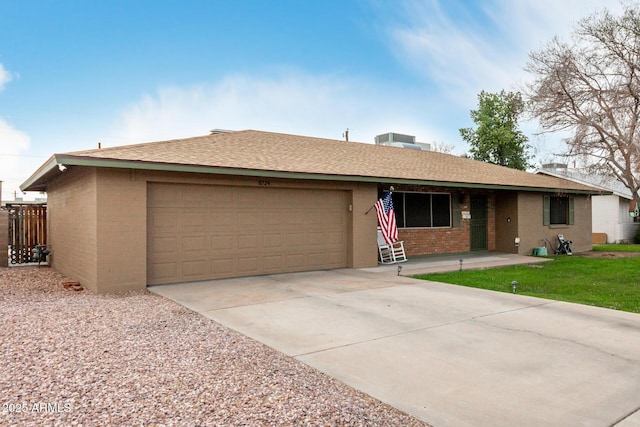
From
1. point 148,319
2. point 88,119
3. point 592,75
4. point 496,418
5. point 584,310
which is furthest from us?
point 88,119

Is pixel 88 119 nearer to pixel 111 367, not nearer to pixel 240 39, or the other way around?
pixel 240 39

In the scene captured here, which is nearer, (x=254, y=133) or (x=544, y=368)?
(x=544, y=368)

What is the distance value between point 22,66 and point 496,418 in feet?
81.9

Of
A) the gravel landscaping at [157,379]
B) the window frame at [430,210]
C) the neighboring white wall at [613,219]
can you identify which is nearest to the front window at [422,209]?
the window frame at [430,210]

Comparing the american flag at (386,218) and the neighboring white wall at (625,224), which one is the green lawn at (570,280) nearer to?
the american flag at (386,218)

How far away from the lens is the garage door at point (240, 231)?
9.05 meters

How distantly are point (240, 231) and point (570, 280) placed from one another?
783 cm

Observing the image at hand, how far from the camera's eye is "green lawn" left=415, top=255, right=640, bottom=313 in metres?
8.14

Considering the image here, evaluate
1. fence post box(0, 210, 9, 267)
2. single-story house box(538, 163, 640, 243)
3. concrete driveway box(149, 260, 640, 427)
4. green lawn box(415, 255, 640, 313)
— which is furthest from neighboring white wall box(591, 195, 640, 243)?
fence post box(0, 210, 9, 267)

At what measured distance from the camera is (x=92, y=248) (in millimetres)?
8375

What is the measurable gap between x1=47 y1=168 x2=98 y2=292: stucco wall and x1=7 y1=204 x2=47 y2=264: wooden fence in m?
1.53

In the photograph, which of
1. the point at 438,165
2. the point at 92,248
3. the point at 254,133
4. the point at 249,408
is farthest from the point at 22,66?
the point at 249,408

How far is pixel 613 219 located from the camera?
2517cm

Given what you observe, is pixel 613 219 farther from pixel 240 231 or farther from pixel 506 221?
pixel 240 231
